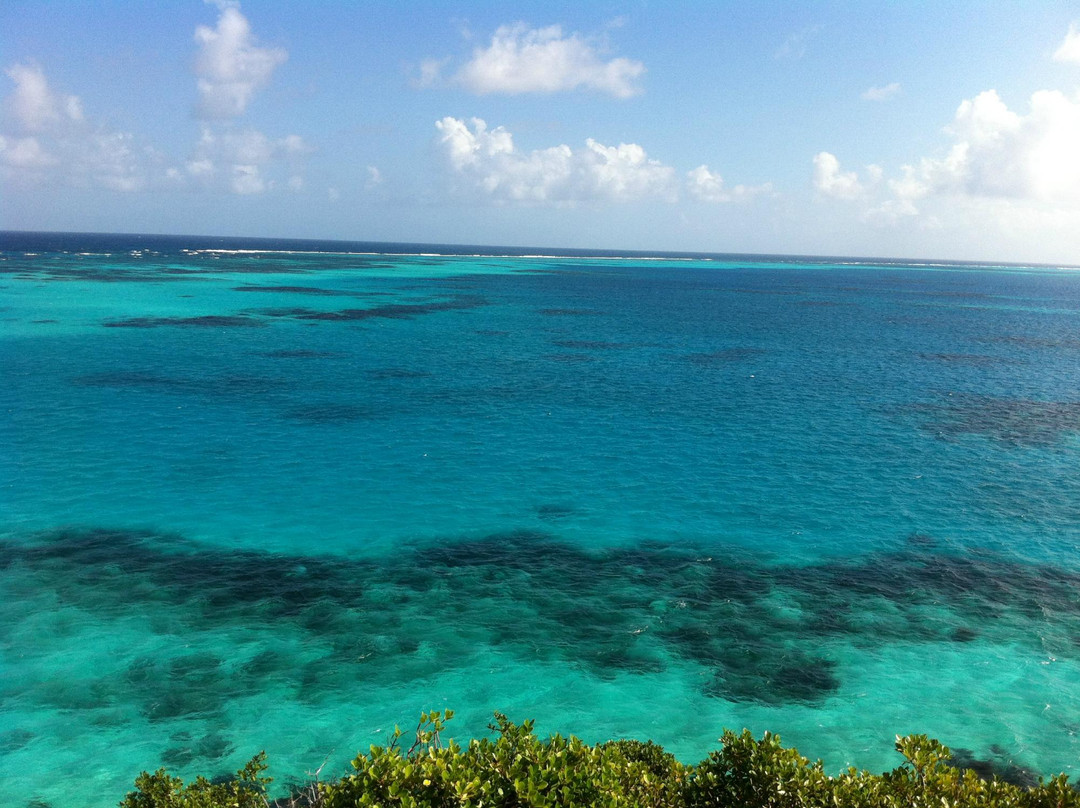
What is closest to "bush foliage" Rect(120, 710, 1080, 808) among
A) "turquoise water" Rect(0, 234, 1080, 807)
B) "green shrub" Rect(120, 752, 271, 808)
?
"green shrub" Rect(120, 752, 271, 808)

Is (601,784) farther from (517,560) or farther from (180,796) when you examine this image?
(517,560)

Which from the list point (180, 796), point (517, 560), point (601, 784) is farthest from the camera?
point (517, 560)

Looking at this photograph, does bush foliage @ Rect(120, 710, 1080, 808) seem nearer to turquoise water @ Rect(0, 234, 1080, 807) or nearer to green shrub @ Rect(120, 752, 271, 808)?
green shrub @ Rect(120, 752, 271, 808)

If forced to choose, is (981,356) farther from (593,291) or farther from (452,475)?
(593,291)

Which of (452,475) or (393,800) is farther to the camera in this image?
(452,475)

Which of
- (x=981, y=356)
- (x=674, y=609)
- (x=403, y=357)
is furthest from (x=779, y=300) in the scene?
(x=674, y=609)

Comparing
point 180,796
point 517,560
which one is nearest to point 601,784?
point 180,796
